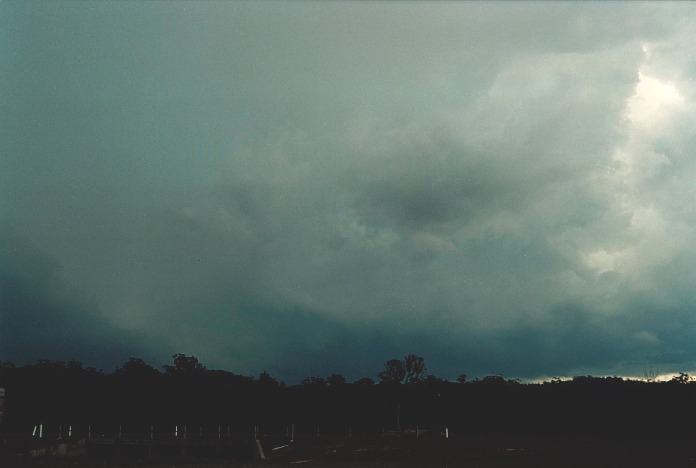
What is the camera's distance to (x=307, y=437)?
82.8 m

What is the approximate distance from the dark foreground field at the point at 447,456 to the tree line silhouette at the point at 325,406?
25.1 m

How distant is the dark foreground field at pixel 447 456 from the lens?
4928 centimetres

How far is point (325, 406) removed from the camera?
4631 inches

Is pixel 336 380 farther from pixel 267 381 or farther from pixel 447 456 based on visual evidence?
pixel 447 456

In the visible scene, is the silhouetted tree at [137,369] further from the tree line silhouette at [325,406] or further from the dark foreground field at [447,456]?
the dark foreground field at [447,456]

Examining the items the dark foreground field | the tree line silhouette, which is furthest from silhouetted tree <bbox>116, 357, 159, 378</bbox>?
the dark foreground field

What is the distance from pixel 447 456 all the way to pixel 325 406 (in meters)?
61.6

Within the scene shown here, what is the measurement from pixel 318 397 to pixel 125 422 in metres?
34.9

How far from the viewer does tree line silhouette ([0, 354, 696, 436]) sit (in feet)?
338

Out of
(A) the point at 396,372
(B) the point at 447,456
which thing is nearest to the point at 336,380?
(A) the point at 396,372

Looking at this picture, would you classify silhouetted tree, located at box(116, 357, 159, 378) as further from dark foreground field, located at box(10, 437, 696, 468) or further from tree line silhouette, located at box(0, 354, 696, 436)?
dark foreground field, located at box(10, 437, 696, 468)

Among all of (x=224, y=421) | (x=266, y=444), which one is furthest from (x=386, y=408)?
(x=266, y=444)

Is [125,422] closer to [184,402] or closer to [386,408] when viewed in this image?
[184,402]

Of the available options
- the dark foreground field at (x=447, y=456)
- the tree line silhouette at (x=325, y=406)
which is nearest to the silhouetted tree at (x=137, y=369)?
the tree line silhouette at (x=325, y=406)
